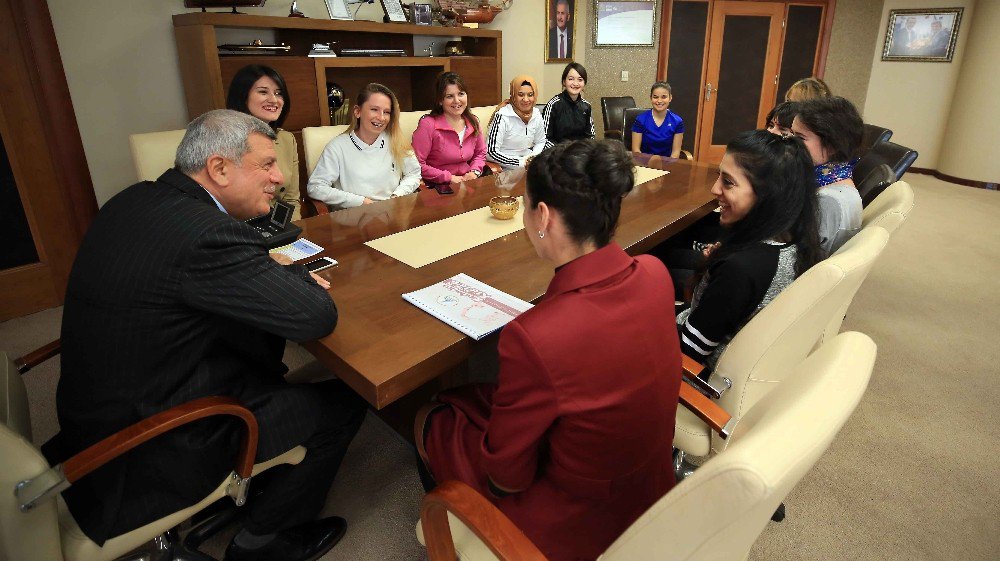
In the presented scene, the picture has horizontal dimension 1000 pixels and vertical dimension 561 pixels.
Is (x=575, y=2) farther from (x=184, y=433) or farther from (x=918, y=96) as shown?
(x=184, y=433)

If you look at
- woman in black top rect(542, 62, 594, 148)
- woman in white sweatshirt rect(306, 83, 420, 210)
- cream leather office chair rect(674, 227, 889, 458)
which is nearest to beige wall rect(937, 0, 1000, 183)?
woman in black top rect(542, 62, 594, 148)

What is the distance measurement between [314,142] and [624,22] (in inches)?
174

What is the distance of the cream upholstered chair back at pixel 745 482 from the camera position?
627mm

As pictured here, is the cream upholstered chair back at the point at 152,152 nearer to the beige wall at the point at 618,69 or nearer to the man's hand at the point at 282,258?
the man's hand at the point at 282,258

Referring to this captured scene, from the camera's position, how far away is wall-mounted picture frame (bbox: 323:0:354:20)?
145 inches

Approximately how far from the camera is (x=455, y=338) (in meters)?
1.29

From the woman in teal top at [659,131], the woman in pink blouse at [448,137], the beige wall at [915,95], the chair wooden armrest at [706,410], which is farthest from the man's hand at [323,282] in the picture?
the beige wall at [915,95]

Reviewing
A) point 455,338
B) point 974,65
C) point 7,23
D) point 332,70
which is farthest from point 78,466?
point 974,65

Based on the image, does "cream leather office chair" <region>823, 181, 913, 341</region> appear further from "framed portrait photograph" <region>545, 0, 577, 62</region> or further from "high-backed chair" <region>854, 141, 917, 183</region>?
"framed portrait photograph" <region>545, 0, 577, 62</region>

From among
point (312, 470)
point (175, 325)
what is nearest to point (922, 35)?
point (312, 470)

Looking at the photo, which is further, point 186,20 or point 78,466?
point 186,20

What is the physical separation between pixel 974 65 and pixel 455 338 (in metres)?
7.04

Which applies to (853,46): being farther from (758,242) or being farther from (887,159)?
(758,242)

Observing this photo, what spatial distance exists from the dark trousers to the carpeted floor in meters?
0.20
